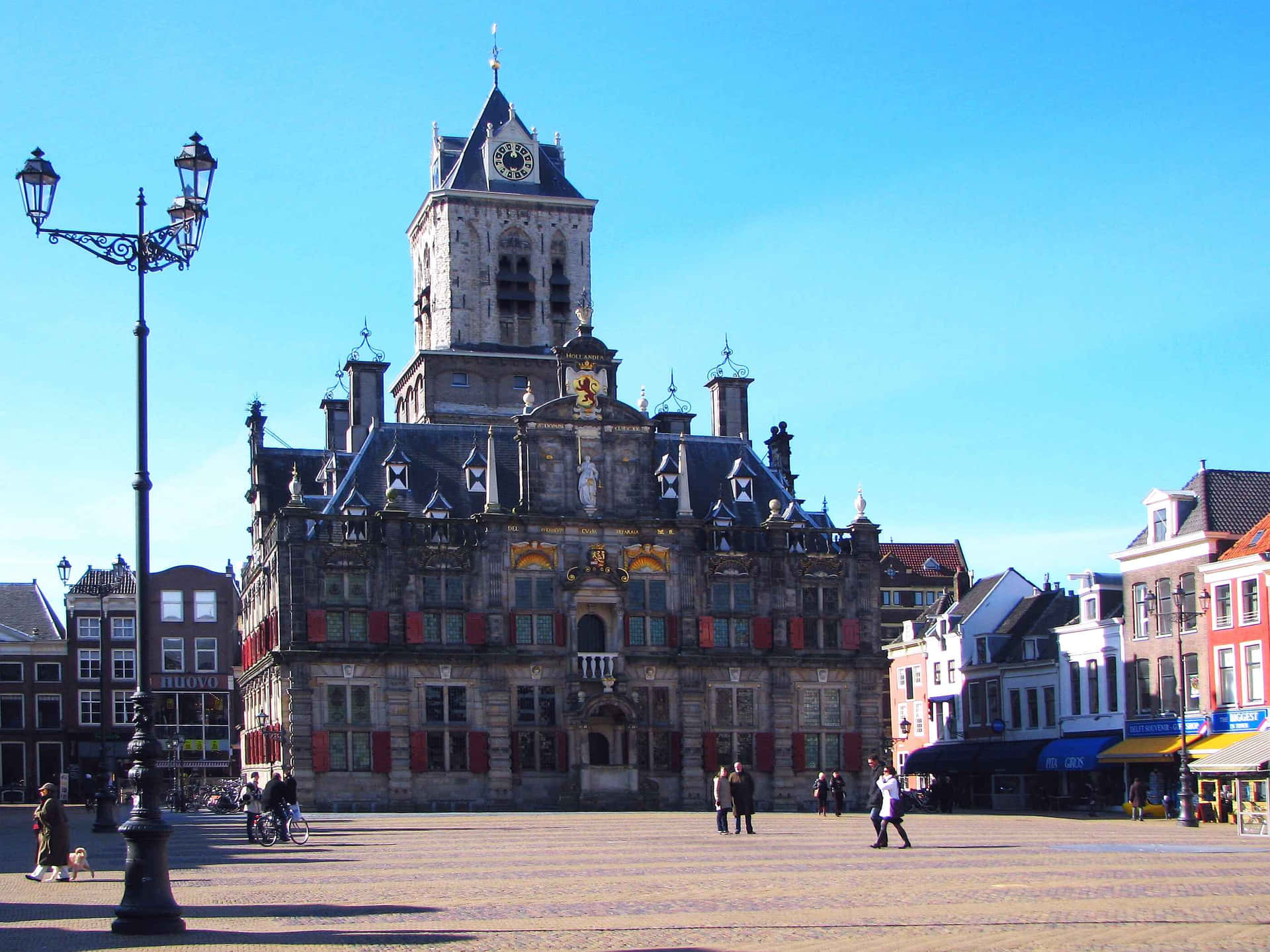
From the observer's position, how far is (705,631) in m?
67.9

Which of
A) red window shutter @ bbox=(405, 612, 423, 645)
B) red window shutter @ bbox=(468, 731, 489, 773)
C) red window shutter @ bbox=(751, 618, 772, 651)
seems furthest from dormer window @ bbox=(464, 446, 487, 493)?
red window shutter @ bbox=(751, 618, 772, 651)

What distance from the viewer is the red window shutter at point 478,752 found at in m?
64.9

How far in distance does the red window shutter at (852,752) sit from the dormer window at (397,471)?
20082mm

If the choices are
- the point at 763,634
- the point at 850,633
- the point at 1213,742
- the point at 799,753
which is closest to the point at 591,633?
the point at 763,634

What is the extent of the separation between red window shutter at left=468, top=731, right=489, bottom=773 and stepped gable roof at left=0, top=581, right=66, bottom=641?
38255mm

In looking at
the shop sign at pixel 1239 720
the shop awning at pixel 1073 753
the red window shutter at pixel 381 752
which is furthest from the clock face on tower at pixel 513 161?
the shop sign at pixel 1239 720

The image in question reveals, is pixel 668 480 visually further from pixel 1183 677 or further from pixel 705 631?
pixel 1183 677

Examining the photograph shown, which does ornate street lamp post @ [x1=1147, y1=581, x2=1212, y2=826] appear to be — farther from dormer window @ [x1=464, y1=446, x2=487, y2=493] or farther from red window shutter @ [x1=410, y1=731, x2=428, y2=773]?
red window shutter @ [x1=410, y1=731, x2=428, y2=773]

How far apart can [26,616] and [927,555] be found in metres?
56.3

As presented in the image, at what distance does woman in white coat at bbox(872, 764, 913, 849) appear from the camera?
3372 centimetres

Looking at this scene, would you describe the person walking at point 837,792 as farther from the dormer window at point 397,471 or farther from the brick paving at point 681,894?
the dormer window at point 397,471

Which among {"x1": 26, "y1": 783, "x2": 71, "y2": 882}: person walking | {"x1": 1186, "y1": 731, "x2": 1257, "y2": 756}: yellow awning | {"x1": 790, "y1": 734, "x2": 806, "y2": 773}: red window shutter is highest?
{"x1": 26, "y1": 783, "x2": 71, "y2": 882}: person walking

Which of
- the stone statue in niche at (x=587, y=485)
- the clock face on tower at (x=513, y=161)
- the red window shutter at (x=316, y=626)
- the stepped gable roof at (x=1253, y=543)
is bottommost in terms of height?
the red window shutter at (x=316, y=626)

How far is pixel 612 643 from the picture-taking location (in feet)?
220
